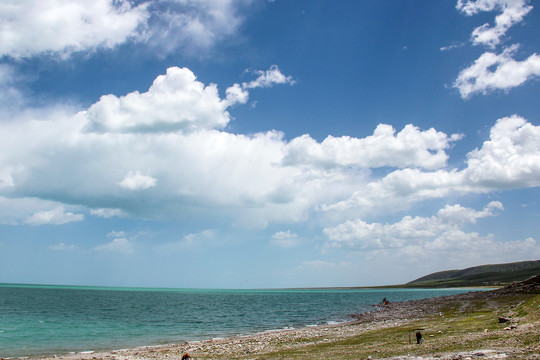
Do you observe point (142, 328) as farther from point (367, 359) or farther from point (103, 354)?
point (367, 359)

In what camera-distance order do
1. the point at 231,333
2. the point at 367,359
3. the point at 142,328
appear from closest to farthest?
the point at 367,359 < the point at 231,333 < the point at 142,328

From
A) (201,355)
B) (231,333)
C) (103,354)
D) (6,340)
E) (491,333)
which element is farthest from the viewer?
(231,333)

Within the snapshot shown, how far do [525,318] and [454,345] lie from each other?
12726mm

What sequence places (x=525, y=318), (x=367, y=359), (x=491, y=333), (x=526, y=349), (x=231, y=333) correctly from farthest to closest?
1. (x=231, y=333)
2. (x=525, y=318)
3. (x=491, y=333)
4. (x=367, y=359)
5. (x=526, y=349)

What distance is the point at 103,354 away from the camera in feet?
124

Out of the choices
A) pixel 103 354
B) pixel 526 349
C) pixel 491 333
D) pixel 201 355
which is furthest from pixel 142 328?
pixel 526 349

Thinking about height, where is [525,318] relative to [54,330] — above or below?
above

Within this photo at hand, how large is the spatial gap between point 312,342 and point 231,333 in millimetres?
20820

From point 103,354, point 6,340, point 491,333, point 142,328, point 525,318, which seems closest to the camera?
point 491,333

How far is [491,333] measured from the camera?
27.9 meters

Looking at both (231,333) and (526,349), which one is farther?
(231,333)

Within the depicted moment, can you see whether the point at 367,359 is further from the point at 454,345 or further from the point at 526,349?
the point at 526,349

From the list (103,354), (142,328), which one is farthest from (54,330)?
(103,354)

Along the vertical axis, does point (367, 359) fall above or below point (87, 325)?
above
